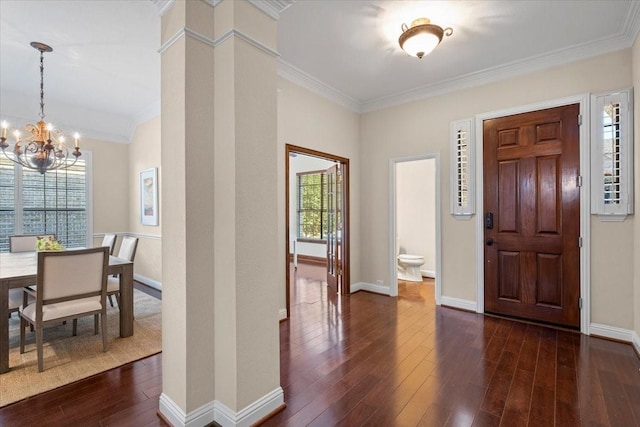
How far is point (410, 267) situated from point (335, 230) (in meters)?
1.69

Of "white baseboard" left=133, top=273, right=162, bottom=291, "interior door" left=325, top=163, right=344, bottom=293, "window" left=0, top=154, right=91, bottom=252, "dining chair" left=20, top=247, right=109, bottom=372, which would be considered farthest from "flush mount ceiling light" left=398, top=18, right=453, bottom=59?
"window" left=0, top=154, right=91, bottom=252

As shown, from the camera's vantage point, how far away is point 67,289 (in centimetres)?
253

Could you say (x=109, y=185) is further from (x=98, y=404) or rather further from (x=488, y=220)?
(x=488, y=220)

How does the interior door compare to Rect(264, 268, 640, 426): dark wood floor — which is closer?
Rect(264, 268, 640, 426): dark wood floor

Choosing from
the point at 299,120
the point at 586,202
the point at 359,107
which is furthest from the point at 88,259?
the point at 586,202

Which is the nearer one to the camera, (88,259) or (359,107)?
(88,259)

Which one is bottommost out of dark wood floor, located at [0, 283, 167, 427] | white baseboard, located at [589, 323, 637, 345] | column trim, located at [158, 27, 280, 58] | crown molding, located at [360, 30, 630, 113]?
dark wood floor, located at [0, 283, 167, 427]

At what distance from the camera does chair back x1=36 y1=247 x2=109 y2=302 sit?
2.38 metres

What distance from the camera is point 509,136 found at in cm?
352

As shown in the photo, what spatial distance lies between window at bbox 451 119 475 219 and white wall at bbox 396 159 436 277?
178cm

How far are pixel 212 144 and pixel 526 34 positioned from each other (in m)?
3.09

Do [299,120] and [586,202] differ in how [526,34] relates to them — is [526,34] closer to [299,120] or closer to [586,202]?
[586,202]

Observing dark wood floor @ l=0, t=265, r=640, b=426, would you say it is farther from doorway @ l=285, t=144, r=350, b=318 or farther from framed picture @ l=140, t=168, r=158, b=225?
framed picture @ l=140, t=168, r=158, b=225

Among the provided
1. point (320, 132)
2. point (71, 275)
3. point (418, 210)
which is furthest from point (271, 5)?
point (418, 210)
